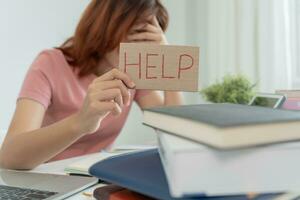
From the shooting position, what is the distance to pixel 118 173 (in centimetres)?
58

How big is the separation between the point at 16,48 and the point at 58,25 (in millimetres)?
316

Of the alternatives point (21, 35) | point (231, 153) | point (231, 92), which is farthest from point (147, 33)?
point (21, 35)

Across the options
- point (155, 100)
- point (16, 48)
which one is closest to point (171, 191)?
point (155, 100)

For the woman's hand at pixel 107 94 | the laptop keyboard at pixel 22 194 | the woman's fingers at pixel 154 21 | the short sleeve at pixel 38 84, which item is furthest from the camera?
the woman's fingers at pixel 154 21

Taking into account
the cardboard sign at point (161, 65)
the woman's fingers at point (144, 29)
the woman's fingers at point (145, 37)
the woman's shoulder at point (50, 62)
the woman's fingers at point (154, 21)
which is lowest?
the cardboard sign at point (161, 65)

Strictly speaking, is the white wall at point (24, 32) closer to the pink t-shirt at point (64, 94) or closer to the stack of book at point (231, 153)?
the pink t-shirt at point (64, 94)

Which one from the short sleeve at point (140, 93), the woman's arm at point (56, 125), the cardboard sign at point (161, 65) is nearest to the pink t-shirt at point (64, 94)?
the woman's arm at point (56, 125)

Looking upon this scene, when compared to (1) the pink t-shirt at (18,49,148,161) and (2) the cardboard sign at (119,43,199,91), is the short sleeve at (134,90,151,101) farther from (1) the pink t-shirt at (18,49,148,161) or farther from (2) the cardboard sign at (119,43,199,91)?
(2) the cardboard sign at (119,43,199,91)

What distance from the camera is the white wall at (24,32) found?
2064 mm

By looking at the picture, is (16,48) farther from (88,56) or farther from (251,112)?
(251,112)

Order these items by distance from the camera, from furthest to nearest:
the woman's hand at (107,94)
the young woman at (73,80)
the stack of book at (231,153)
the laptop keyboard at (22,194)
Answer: the young woman at (73,80) → the woman's hand at (107,94) → the laptop keyboard at (22,194) → the stack of book at (231,153)

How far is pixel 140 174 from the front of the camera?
0.56m

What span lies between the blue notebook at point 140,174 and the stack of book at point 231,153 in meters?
0.02

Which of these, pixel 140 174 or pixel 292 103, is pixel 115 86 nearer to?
pixel 140 174
